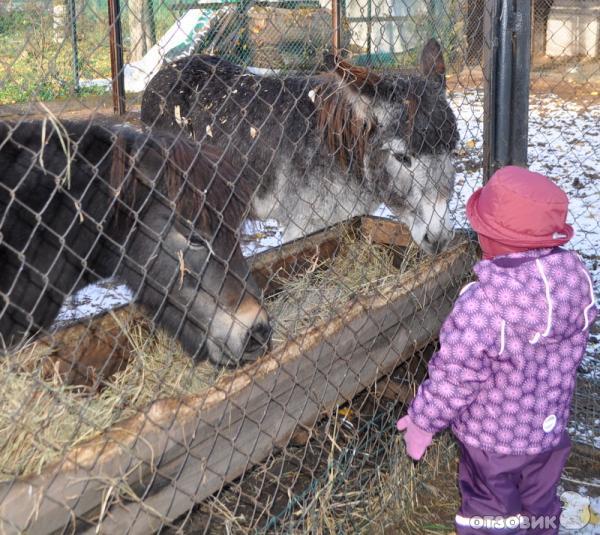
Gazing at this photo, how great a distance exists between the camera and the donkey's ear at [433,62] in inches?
189

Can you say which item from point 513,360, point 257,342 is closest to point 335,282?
point 257,342

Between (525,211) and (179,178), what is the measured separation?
1223 millimetres

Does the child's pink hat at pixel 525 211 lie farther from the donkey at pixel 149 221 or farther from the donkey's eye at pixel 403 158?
the donkey's eye at pixel 403 158

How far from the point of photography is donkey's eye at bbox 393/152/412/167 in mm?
4605

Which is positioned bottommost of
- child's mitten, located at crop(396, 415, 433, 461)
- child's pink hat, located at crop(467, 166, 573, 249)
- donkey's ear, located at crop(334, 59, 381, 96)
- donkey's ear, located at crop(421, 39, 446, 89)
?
child's mitten, located at crop(396, 415, 433, 461)

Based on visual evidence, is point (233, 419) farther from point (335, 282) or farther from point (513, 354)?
point (335, 282)

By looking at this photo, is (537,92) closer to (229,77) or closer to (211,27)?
(211,27)

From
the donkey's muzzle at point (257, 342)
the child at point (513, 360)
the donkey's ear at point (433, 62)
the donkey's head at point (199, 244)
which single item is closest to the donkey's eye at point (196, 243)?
the donkey's head at point (199, 244)

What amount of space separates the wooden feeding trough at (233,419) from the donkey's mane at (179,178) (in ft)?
1.88

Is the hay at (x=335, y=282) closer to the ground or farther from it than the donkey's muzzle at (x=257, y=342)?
closer to the ground

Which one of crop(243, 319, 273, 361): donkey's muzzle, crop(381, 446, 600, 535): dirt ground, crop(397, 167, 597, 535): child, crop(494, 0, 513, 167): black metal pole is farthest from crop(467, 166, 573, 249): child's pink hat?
crop(381, 446, 600, 535): dirt ground

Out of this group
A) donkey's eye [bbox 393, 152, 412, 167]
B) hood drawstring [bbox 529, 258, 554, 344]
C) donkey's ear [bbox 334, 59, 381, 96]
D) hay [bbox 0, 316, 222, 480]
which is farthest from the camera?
donkey's eye [bbox 393, 152, 412, 167]

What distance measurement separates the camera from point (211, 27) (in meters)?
11.4

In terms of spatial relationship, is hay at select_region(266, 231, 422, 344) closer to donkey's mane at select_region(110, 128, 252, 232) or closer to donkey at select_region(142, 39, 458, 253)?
donkey at select_region(142, 39, 458, 253)
